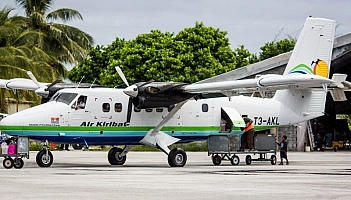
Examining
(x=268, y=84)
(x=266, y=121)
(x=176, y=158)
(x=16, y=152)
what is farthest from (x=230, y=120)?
(x=16, y=152)

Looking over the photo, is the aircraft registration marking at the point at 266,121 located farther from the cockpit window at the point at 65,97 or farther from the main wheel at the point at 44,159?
the main wheel at the point at 44,159

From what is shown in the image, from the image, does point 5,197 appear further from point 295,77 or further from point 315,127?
point 315,127

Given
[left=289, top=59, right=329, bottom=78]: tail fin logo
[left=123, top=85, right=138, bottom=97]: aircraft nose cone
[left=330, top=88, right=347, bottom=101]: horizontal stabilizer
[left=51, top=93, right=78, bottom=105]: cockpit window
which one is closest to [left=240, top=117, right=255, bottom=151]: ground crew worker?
[left=289, top=59, right=329, bottom=78]: tail fin logo

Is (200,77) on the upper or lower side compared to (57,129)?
upper

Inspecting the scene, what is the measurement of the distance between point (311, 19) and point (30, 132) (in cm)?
1134

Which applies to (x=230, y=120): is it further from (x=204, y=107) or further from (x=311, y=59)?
(x=311, y=59)

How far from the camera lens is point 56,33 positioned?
59.6 meters

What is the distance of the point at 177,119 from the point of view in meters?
26.1

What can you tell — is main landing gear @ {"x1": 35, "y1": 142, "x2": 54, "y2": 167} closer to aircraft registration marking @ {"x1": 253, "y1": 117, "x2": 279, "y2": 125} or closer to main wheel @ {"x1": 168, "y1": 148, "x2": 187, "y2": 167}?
main wheel @ {"x1": 168, "y1": 148, "x2": 187, "y2": 167}

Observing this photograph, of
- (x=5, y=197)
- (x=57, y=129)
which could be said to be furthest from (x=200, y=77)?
(x=5, y=197)

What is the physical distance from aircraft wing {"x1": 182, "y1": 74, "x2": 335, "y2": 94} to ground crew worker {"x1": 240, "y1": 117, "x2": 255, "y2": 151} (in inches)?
108

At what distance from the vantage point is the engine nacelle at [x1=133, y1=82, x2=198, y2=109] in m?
24.4

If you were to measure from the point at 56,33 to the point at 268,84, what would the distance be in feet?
129

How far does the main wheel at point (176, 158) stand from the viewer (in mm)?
24859
